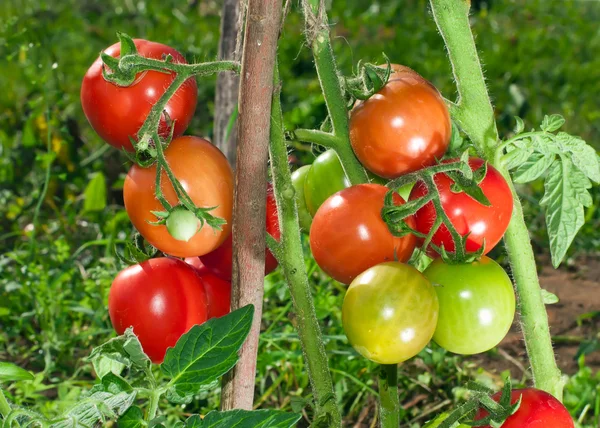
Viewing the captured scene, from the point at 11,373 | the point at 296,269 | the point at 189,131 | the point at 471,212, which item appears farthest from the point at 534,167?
the point at 189,131

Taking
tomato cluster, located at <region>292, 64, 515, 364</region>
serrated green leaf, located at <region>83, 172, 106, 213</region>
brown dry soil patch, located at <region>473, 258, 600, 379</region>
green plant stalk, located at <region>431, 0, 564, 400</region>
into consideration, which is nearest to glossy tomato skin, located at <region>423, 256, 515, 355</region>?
tomato cluster, located at <region>292, 64, 515, 364</region>

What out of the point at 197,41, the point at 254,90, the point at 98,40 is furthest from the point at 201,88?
the point at 254,90

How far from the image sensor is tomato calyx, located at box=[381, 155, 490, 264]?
1.00 meters

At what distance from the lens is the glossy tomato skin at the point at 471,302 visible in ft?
3.49

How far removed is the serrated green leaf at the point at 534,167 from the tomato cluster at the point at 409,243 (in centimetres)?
8

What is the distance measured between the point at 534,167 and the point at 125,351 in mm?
610

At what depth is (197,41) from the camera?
3623mm

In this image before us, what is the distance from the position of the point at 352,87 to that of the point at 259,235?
258 millimetres

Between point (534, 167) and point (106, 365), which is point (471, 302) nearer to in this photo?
point (534, 167)

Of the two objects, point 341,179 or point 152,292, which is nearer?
point 152,292

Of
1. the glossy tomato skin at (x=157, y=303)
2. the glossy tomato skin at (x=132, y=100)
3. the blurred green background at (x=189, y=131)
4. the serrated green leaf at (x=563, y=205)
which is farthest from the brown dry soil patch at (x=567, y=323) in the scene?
the glossy tomato skin at (x=132, y=100)

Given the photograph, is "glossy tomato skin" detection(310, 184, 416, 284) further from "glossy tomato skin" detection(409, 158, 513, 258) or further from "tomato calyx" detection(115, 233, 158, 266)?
"tomato calyx" detection(115, 233, 158, 266)

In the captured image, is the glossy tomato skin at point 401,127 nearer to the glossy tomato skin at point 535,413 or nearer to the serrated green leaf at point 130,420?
the glossy tomato skin at point 535,413

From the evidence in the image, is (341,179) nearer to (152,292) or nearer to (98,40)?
(152,292)
